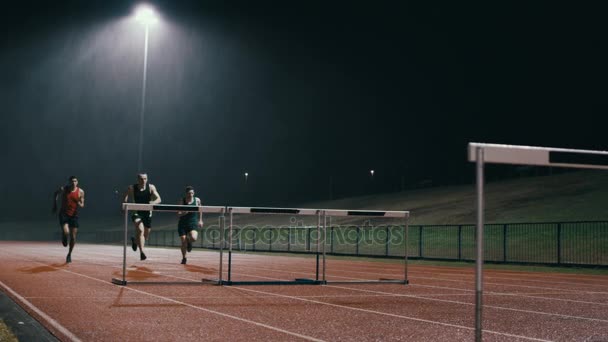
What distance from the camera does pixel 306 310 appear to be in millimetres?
8906

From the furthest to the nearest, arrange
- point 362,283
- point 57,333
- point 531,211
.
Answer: point 531,211 < point 362,283 < point 57,333

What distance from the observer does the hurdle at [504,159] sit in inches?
196

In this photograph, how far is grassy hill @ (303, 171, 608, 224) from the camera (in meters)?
31.3

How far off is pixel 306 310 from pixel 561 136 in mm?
43721

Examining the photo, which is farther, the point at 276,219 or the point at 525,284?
the point at 276,219

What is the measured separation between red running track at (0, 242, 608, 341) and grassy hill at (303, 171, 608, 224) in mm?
18001

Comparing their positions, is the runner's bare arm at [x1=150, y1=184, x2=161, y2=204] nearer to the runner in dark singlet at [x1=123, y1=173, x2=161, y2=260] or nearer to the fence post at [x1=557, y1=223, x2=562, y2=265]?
Result: the runner in dark singlet at [x1=123, y1=173, x2=161, y2=260]

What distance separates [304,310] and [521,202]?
2890cm

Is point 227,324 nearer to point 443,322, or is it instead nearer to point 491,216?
point 443,322

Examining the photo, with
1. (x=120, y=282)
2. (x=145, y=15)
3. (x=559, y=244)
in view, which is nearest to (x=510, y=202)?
(x=559, y=244)

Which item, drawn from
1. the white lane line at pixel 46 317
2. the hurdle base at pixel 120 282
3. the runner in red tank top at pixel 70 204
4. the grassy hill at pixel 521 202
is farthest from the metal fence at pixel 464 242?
the white lane line at pixel 46 317

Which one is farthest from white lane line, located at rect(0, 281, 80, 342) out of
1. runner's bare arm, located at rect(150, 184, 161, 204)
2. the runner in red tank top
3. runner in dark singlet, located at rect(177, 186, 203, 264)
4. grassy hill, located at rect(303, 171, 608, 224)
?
grassy hill, located at rect(303, 171, 608, 224)

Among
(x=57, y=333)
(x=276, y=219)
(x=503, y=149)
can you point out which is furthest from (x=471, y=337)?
(x=276, y=219)

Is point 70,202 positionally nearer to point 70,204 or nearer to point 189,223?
point 70,204
